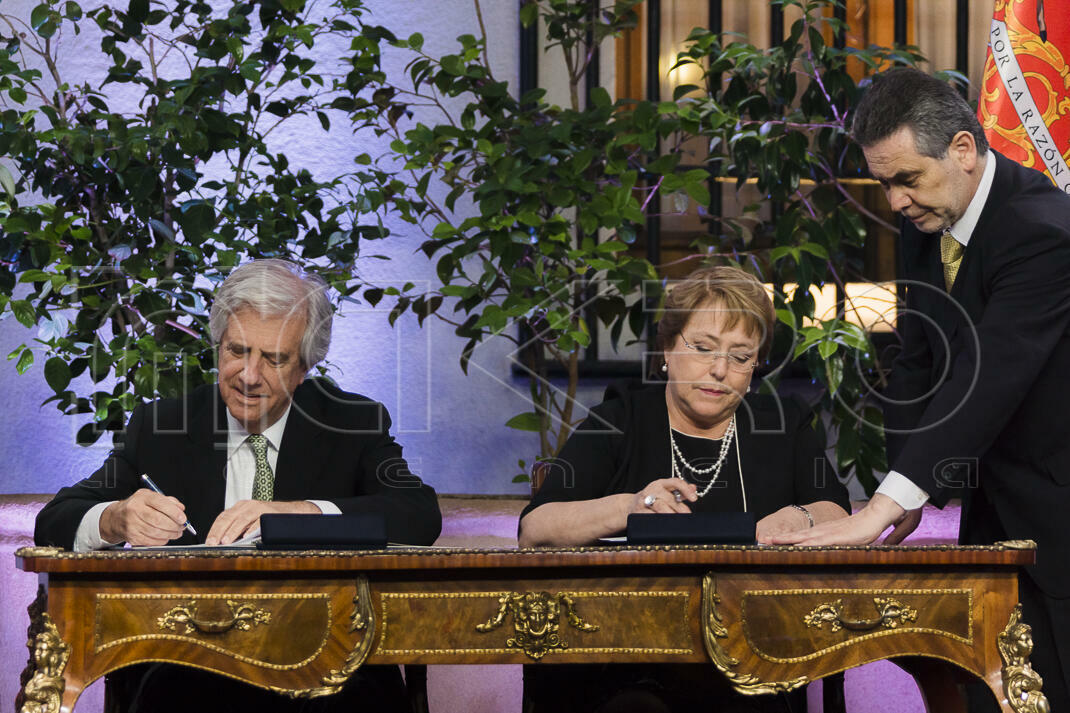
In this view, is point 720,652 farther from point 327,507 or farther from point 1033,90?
point 1033,90

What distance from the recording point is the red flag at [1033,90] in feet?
8.29

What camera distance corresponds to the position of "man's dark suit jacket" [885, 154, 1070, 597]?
73.0 inches

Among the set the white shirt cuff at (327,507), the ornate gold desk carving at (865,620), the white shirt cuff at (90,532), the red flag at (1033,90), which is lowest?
the ornate gold desk carving at (865,620)

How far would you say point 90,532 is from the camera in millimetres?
2076

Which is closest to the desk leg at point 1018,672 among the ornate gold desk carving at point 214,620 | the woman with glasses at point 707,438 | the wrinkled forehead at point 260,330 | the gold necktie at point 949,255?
the woman with glasses at point 707,438

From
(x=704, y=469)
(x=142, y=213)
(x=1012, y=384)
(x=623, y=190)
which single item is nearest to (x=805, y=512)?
(x=704, y=469)

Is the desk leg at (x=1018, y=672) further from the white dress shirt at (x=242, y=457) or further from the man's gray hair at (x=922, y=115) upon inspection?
the white dress shirt at (x=242, y=457)

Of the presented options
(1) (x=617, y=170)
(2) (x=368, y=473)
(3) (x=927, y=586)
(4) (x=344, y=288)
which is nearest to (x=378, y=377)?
(4) (x=344, y=288)

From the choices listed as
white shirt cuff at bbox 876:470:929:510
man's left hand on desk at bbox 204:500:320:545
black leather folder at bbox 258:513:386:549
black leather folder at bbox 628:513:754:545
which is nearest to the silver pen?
man's left hand on desk at bbox 204:500:320:545

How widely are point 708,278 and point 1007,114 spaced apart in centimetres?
77

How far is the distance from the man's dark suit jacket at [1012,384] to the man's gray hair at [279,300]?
1065 millimetres

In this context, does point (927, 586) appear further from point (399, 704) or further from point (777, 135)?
point (777, 135)

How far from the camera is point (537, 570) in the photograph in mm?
1622

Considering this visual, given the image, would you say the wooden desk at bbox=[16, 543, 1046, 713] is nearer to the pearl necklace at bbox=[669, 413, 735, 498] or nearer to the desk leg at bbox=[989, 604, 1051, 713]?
the desk leg at bbox=[989, 604, 1051, 713]
